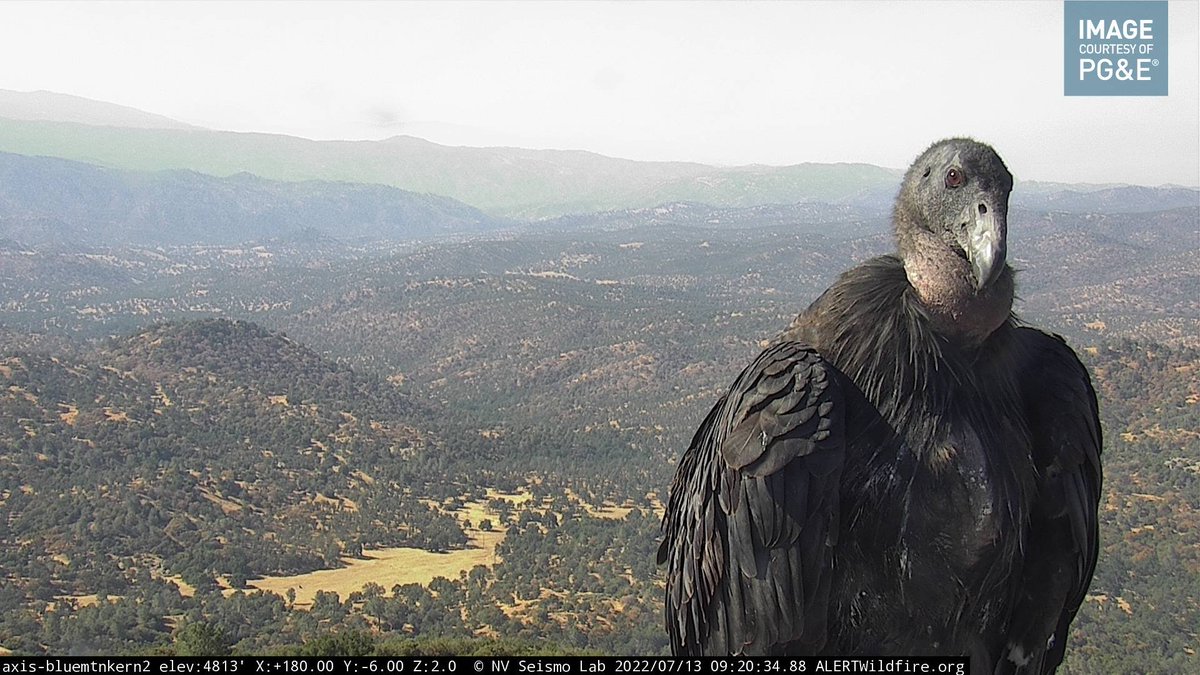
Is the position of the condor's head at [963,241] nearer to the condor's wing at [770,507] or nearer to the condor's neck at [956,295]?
the condor's neck at [956,295]

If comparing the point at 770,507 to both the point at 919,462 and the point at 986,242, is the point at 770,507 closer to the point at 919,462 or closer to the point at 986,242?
the point at 919,462

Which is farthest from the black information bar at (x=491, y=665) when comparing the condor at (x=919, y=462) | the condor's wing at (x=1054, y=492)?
the condor's wing at (x=1054, y=492)

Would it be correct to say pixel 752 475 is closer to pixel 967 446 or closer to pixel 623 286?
pixel 967 446

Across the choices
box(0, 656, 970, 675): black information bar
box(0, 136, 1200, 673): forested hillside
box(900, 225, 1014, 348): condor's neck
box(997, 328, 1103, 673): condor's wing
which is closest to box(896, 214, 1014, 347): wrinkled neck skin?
box(900, 225, 1014, 348): condor's neck

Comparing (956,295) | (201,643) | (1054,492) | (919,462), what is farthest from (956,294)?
(201,643)

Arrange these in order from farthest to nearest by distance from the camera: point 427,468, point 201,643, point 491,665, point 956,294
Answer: point 427,468 < point 201,643 < point 491,665 < point 956,294

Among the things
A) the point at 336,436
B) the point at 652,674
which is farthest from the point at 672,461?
the point at 652,674

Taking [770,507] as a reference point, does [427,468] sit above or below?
below
